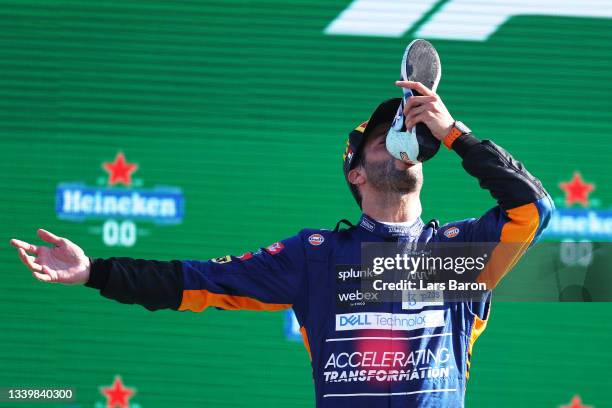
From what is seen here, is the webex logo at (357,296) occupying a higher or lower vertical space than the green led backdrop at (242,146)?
lower

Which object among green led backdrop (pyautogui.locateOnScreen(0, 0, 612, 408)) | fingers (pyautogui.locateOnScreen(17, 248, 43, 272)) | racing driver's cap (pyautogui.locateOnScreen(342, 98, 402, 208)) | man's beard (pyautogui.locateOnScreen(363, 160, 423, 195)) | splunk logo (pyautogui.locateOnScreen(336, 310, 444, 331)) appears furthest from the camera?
green led backdrop (pyautogui.locateOnScreen(0, 0, 612, 408))

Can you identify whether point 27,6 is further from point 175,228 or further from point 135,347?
point 135,347

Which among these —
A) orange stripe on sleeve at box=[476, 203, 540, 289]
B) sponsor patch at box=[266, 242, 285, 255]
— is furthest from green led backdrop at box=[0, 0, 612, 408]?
orange stripe on sleeve at box=[476, 203, 540, 289]

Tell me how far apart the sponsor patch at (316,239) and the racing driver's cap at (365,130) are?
0.28 metres

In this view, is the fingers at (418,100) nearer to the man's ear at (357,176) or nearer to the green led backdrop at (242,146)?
the man's ear at (357,176)

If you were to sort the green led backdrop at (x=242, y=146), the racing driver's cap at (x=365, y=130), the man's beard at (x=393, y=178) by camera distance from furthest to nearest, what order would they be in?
1. the green led backdrop at (x=242, y=146)
2. the racing driver's cap at (x=365, y=130)
3. the man's beard at (x=393, y=178)

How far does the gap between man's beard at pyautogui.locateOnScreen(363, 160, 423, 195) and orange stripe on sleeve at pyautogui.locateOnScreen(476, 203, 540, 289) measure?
374mm

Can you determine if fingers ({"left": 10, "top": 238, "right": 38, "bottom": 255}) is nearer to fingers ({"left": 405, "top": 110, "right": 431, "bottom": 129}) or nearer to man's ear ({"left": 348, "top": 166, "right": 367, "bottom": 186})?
man's ear ({"left": 348, "top": 166, "right": 367, "bottom": 186})

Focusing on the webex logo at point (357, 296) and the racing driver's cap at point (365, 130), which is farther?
the racing driver's cap at point (365, 130)

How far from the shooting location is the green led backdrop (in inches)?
233

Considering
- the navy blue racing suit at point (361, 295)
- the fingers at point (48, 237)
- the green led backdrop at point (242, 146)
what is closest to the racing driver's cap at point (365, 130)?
the navy blue racing suit at point (361, 295)

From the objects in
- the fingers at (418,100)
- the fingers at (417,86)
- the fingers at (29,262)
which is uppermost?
the fingers at (417,86)

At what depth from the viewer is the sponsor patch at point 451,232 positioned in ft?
12.7

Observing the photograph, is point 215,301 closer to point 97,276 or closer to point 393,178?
point 97,276
